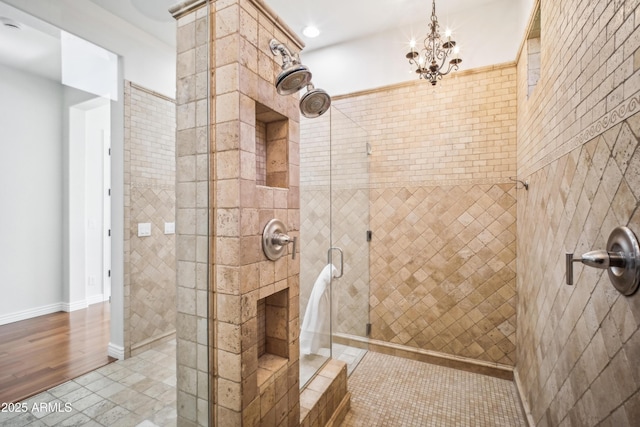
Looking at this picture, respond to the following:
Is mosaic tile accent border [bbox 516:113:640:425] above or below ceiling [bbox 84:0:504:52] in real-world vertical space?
below

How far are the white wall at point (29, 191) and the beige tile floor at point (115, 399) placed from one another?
1.20 feet

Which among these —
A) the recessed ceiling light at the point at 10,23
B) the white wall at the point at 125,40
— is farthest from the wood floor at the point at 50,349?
the white wall at the point at 125,40

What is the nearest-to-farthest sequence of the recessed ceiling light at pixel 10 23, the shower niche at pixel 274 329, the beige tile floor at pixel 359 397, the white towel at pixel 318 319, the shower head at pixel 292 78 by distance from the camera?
the recessed ceiling light at pixel 10 23 → the beige tile floor at pixel 359 397 → the shower head at pixel 292 78 → the shower niche at pixel 274 329 → the white towel at pixel 318 319

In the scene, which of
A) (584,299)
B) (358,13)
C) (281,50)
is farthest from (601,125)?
(358,13)

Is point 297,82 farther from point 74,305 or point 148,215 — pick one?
point 74,305

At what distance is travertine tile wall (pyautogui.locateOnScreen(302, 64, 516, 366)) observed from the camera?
2.66 metres

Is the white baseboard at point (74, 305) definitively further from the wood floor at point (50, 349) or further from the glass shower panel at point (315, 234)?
the glass shower panel at point (315, 234)

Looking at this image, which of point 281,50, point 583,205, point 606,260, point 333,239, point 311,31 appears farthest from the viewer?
point 311,31

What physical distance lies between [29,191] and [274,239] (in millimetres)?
920

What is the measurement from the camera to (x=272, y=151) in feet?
5.46

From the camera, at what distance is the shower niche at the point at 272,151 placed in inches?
63.6

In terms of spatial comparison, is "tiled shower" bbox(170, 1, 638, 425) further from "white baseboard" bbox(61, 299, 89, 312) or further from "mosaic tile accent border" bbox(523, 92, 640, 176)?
"white baseboard" bbox(61, 299, 89, 312)

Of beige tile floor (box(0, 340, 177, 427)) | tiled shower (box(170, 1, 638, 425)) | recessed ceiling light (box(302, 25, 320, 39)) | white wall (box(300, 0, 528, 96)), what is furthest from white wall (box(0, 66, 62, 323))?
white wall (box(300, 0, 528, 96))

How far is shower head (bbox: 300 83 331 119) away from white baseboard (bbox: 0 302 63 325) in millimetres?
1427
